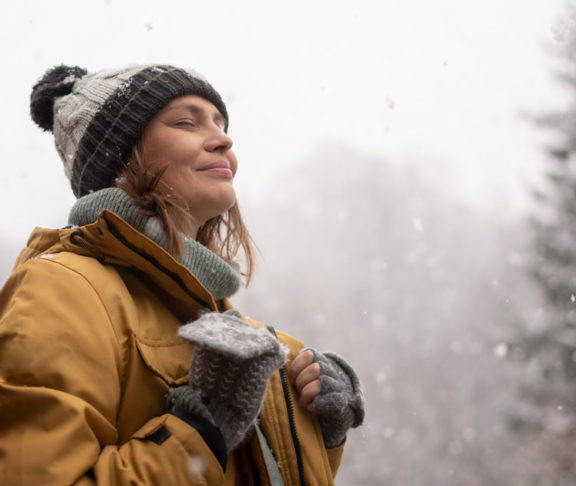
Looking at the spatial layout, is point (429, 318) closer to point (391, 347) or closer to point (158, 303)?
point (391, 347)

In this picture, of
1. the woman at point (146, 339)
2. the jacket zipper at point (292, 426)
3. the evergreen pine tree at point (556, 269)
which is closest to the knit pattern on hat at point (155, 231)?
the woman at point (146, 339)

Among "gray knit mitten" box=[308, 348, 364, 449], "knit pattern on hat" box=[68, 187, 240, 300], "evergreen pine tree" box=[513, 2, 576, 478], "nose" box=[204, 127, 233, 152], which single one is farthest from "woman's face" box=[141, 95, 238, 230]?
"evergreen pine tree" box=[513, 2, 576, 478]

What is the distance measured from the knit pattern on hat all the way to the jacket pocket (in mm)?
257

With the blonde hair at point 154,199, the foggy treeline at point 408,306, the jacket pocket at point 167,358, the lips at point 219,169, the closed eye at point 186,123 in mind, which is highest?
the closed eye at point 186,123

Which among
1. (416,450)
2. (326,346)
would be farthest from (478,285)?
(416,450)

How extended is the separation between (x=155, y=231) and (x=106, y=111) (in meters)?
0.66

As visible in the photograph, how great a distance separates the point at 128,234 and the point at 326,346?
61.6 ft

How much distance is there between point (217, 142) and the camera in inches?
72.5

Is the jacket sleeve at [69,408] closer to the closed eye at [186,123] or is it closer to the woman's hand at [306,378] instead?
the woman's hand at [306,378]

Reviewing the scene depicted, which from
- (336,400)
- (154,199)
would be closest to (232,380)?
(336,400)

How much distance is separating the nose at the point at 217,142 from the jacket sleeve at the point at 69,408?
80 centimetres

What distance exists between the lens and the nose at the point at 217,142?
183 centimetres

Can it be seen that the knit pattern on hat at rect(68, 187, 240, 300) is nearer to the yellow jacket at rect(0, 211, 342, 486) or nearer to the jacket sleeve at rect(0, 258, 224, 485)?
the yellow jacket at rect(0, 211, 342, 486)

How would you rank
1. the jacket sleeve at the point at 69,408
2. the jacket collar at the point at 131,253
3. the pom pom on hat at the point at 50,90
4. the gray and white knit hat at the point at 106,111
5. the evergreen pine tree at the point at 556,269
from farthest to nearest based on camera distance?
the evergreen pine tree at the point at 556,269, the pom pom on hat at the point at 50,90, the gray and white knit hat at the point at 106,111, the jacket collar at the point at 131,253, the jacket sleeve at the point at 69,408
